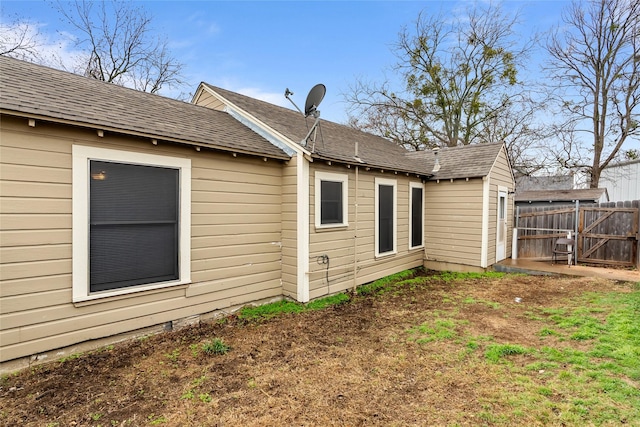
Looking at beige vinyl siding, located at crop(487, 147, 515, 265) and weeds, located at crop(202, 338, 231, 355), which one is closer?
weeds, located at crop(202, 338, 231, 355)

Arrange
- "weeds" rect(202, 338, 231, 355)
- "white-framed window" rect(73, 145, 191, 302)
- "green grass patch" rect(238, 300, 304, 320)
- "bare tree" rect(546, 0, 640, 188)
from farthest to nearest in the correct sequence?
1. "bare tree" rect(546, 0, 640, 188)
2. "green grass patch" rect(238, 300, 304, 320)
3. "weeds" rect(202, 338, 231, 355)
4. "white-framed window" rect(73, 145, 191, 302)

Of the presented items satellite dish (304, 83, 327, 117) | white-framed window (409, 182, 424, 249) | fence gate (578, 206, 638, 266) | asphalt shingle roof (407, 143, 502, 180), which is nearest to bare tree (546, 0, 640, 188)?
fence gate (578, 206, 638, 266)

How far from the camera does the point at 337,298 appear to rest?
6.29 meters

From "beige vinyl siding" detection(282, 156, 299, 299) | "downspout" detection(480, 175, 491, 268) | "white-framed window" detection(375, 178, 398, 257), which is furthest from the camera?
"downspout" detection(480, 175, 491, 268)

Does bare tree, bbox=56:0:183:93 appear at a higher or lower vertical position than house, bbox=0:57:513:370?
higher

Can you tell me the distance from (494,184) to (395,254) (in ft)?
11.7

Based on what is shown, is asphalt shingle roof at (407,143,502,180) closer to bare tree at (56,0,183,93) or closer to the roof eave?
the roof eave

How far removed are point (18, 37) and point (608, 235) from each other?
66.9ft

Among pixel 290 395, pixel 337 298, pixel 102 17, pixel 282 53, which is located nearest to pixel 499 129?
pixel 282 53

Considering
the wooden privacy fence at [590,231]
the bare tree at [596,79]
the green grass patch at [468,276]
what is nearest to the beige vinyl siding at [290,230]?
the green grass patch at [468,276]

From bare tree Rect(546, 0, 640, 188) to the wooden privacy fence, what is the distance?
31.3ft

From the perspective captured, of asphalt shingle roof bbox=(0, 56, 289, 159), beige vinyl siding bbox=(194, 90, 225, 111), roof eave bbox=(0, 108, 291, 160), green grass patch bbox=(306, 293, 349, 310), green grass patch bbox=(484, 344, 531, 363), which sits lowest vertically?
green grass patch bbox=(306, 293, 349, 310)

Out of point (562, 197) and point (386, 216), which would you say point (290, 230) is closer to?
point (386, 216)

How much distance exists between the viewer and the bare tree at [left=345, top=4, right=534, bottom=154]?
17.5 m
